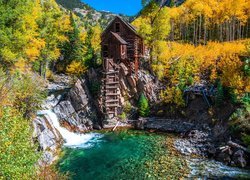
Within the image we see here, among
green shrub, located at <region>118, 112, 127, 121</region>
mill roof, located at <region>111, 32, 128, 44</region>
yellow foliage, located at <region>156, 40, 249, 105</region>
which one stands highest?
mill roof, located at <region>111, 32, 128, 44</region>

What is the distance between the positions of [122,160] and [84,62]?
25.4 m

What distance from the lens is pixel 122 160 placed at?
2792cm

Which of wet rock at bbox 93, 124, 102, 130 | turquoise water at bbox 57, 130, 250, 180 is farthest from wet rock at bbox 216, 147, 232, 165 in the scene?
wet rock at bbox 93, 124, 102, 130

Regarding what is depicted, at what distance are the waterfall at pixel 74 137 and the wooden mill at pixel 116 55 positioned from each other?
5.84 meters

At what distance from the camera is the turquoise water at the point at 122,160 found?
80.1ft

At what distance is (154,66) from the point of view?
141 ft

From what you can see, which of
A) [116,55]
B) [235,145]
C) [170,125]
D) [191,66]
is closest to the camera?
[235,145]

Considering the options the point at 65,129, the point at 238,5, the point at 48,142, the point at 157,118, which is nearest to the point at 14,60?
the point at 48,142

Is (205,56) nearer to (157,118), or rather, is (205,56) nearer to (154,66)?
(154,66)

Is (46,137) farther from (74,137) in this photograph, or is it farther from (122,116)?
(122,116)

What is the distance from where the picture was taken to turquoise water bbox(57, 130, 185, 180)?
80.1 feet

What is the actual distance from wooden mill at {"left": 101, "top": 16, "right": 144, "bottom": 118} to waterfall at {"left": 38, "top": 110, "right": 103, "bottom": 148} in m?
5.84

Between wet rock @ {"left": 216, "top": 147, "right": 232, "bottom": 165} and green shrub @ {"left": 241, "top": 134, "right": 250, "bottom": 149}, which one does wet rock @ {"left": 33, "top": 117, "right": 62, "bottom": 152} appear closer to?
wet rock @ {"left": 216, "top": 147, "right": 232, "bottom": 165}

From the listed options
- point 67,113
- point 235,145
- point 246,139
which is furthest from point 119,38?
point 246,139
